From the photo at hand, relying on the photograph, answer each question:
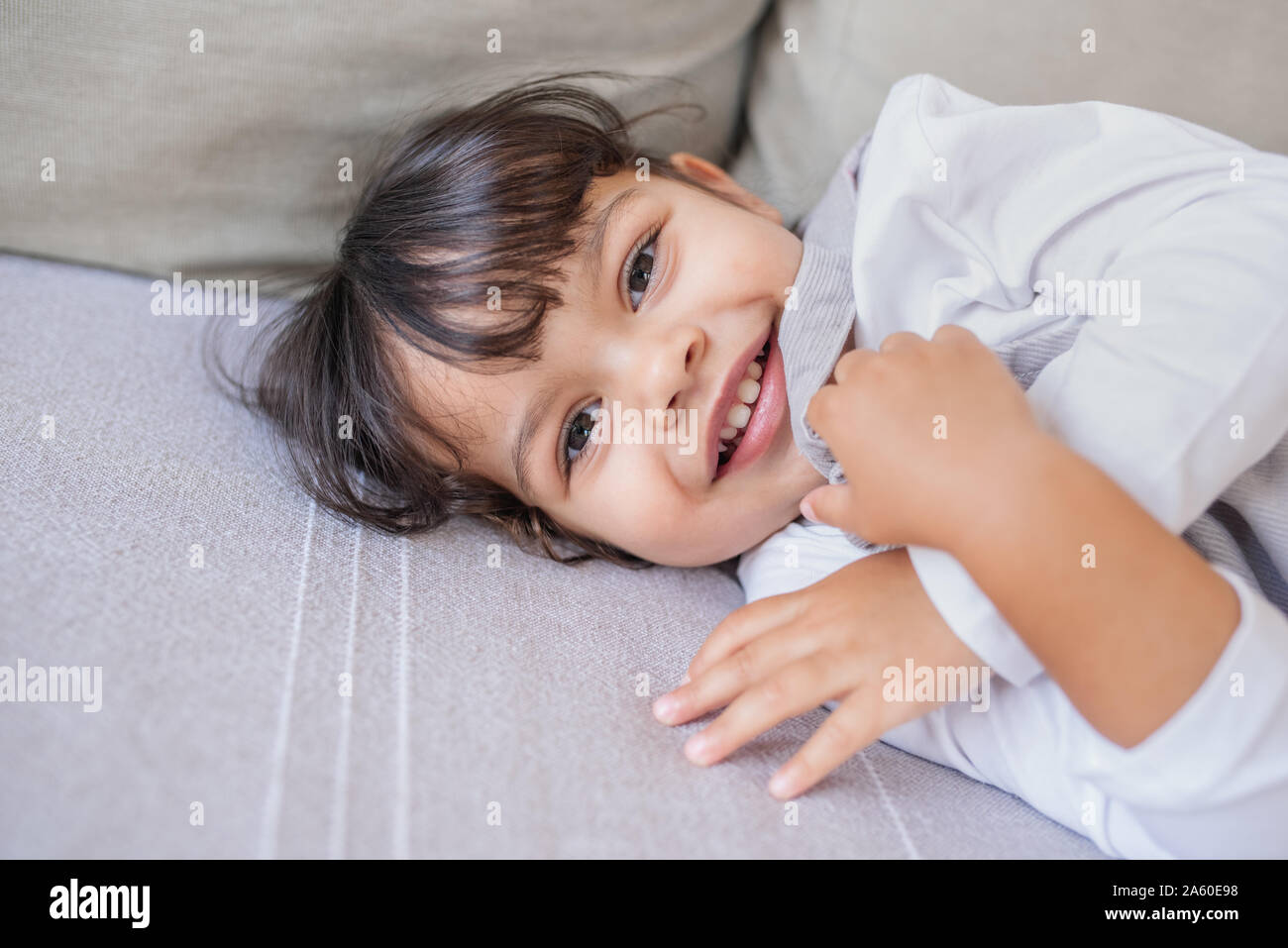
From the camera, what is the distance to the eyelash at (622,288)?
0.90m

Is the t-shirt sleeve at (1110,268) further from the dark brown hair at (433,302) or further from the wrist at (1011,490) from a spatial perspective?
the dark brown hair at (433,302)

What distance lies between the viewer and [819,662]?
71cm

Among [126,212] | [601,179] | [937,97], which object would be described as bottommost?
[126,212]

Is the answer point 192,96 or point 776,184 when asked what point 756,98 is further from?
point 192,96

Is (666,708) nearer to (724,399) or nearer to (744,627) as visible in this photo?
(744,627)

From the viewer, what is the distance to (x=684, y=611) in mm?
859

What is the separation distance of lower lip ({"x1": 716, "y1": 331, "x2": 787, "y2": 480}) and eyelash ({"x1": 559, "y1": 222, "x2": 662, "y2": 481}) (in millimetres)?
139

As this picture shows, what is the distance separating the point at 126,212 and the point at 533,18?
521 millimetres

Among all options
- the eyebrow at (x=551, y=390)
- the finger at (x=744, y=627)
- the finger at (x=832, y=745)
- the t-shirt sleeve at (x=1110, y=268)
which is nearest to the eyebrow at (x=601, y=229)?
the eyebrow at (x=551, y=390)

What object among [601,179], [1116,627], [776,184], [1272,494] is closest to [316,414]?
[601,179]

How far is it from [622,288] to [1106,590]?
49 cm

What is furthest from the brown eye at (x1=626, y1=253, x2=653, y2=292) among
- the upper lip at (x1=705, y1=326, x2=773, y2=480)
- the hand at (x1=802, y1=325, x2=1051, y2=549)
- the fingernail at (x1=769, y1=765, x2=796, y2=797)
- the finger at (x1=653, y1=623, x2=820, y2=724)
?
the fingernail at (x1=769, y1=765, x2=796, y2=797)

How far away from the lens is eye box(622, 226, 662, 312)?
897 mm

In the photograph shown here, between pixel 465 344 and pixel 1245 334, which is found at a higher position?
pixel 1245 334
